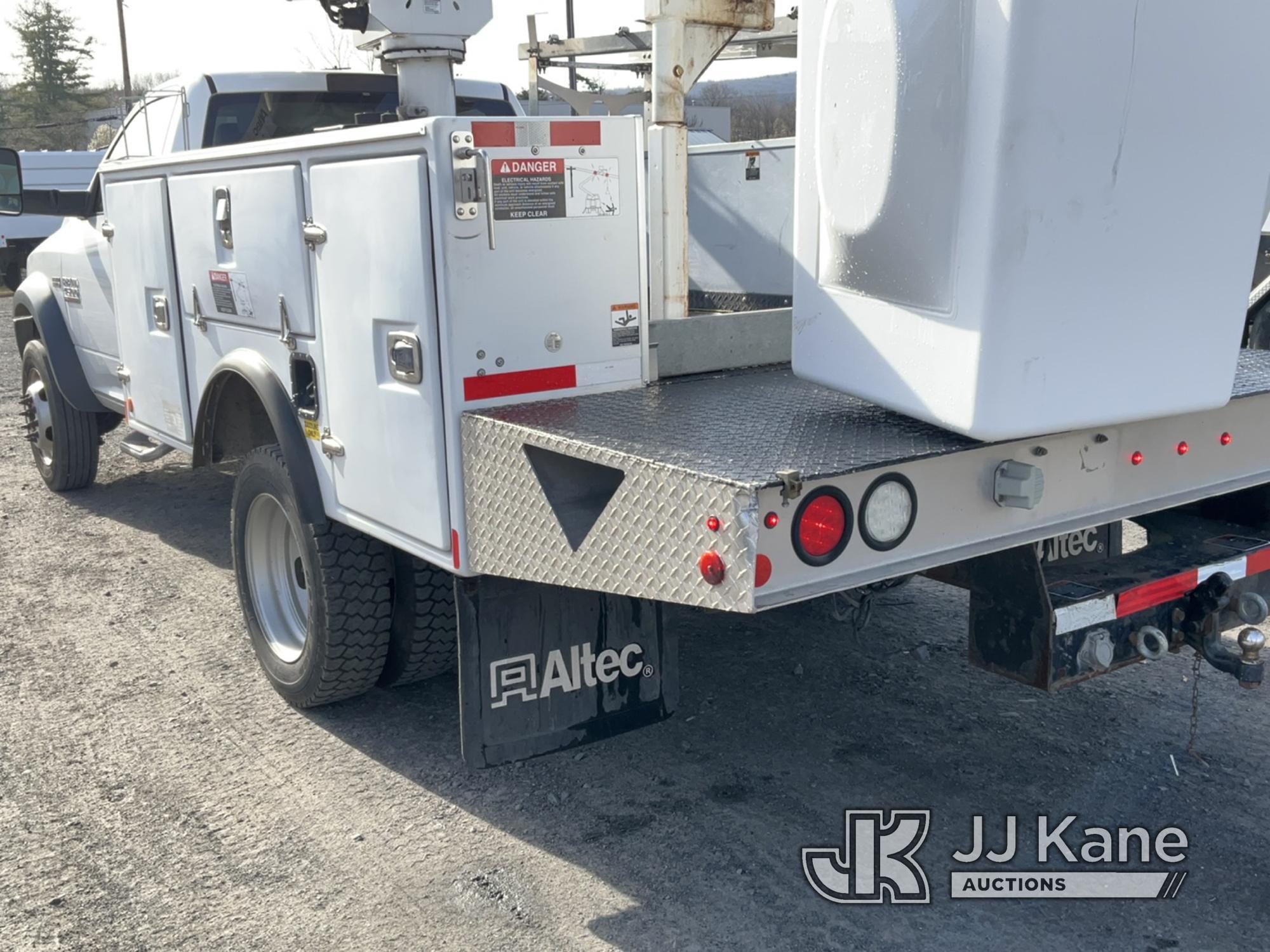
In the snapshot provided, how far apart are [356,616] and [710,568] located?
1798 mm

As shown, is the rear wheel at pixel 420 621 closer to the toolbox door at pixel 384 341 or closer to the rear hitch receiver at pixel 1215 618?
the toolbox door at pixel 384 341

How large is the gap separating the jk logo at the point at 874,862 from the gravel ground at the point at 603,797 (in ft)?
0.14

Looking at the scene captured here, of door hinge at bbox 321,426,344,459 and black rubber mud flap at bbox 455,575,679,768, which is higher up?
door hinge at bbox 321,426,344,459

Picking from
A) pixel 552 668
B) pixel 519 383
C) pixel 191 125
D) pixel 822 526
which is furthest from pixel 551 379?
pixel 191 125

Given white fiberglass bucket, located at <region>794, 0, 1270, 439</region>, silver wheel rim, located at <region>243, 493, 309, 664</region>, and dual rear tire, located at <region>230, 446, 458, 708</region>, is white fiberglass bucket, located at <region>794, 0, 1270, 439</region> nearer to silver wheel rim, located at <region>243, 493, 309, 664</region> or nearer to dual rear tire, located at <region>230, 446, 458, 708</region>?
dual rear tire, located at <region>230, 446, 458, 708</region>

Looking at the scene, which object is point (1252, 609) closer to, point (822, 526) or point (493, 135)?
point (822, 526)

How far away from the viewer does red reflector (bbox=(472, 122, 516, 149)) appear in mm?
2943

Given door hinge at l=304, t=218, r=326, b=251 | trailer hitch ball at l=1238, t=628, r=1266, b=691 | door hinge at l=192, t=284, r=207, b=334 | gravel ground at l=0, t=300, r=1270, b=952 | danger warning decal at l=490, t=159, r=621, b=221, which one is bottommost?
gravel ground at l=0, t=300, r=1270, b=952

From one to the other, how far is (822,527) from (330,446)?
1706mm

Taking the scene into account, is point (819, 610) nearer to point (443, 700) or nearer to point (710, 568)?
point (443, 700)

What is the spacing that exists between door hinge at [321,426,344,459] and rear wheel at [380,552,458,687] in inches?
16.5

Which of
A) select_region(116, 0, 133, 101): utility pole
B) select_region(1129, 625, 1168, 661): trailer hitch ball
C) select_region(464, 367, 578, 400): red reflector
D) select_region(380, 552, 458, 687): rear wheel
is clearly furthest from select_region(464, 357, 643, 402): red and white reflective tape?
select_region(116, 0, 133, 101): utility pole

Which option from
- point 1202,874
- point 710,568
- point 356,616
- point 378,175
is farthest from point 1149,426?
point 356,616

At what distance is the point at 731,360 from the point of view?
12.7ft
